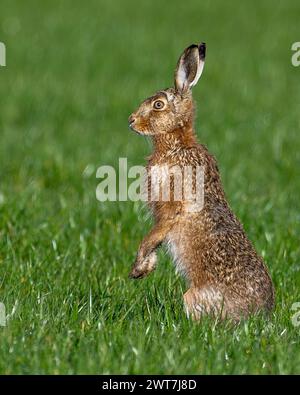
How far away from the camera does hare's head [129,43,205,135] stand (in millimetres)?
5914

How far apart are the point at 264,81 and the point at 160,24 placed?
18.5 ft

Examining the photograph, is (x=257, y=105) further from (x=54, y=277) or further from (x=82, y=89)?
(x=54, y=277)

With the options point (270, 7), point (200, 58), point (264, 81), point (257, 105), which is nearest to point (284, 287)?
point (200, 58)

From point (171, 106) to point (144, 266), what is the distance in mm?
1020

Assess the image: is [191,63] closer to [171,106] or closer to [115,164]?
[171,106]

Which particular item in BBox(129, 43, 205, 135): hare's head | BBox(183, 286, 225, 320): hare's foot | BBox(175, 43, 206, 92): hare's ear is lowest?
BBox(183, 286, 225, 320): hare's foot

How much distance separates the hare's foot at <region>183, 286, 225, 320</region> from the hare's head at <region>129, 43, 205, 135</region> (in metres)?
1.07

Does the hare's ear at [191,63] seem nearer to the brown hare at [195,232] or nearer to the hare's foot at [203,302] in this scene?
the brown hare at [195,232]

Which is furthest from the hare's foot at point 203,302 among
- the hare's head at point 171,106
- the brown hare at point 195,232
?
the hare's head at point 171,106

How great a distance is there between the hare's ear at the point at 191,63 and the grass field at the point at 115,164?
1.44 m

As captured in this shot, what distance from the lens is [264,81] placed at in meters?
16.4

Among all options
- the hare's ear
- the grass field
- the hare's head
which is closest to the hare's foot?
the grass field

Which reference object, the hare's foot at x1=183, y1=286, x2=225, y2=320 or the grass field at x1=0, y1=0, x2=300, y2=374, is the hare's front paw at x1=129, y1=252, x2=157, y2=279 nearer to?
the grass field at x1=0, y1=0, x2=300, y2=374

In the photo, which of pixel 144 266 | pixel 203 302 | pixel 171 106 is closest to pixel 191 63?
pixel 171 106
